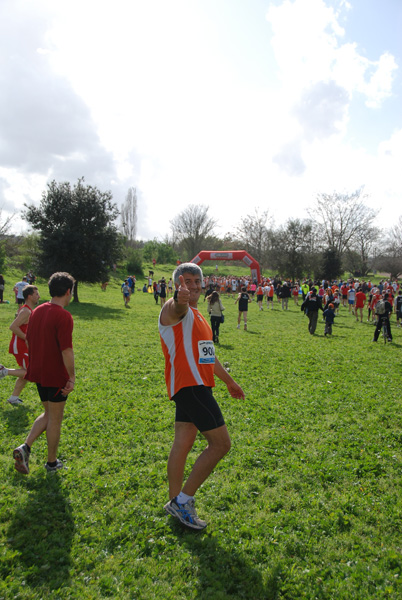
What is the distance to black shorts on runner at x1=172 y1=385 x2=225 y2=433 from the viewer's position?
2.97 metres

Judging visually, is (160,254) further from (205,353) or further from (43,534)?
(43,534)

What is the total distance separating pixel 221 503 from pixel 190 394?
1345 mm

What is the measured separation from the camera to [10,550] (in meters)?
2.88

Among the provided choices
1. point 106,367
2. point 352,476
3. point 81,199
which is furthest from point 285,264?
point 352,476

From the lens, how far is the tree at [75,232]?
24156 millimetres

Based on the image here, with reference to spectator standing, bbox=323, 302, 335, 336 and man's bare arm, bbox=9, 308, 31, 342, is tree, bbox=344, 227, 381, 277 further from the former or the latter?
man's bare arm, bbox=9, 308, 31, 342

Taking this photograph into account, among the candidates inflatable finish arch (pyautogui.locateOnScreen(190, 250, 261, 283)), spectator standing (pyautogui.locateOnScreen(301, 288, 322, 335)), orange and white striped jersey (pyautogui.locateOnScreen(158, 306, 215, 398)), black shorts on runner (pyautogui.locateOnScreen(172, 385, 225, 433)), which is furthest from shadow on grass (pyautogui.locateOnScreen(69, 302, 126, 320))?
black shorts on runner (pyautogui.locateOnScreen(172, 385, 225, 433))

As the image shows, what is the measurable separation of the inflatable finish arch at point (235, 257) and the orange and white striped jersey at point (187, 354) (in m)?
32.5

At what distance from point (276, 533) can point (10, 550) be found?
213cm

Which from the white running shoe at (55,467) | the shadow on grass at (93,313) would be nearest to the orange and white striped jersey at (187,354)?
the white running shoe at (55,467)

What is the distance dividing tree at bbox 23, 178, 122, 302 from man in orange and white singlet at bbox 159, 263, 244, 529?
22.5m

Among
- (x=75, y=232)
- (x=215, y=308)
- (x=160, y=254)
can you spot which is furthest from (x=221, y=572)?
(x=160, y=254)

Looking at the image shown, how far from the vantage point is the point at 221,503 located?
3.57 metres

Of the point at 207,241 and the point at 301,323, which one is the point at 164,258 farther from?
the point at 301,323
